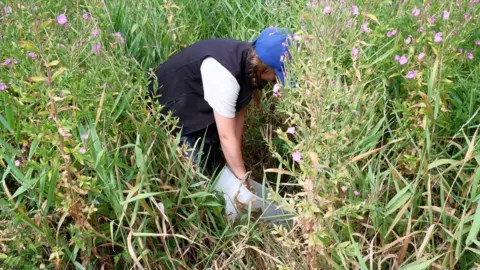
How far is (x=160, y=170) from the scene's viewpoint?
1.84 meters

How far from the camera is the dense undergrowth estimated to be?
4.90ft

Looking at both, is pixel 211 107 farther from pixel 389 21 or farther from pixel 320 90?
pixel 320 90

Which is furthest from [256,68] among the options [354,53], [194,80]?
[354,53]

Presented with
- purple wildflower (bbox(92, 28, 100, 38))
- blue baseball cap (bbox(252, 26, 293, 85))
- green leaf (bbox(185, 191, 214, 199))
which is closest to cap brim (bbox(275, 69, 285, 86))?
blue baseball cap (bbox(252, 26, 293, 85))

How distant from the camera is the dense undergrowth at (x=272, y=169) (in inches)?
58.7

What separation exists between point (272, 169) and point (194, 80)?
2.47ft

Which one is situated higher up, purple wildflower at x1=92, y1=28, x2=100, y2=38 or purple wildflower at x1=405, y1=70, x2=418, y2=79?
purple wildflower at x1=92, y1=28, x2=100, y2=38

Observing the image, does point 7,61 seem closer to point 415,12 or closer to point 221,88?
point 221,88

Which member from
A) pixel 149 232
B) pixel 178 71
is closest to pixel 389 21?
pixel 178 71

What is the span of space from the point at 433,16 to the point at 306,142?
0.84 meters

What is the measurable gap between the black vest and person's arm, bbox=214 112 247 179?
0.13 m

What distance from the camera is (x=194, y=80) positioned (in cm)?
212

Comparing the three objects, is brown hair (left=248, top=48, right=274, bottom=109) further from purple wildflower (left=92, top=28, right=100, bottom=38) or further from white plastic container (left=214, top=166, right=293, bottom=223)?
purple wildflower (left=92, top=28, right=100, bottom=38)

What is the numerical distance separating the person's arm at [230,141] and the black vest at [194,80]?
0.43 feet
